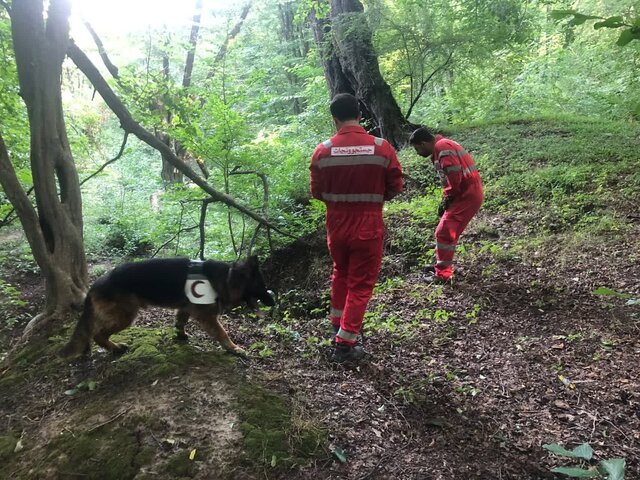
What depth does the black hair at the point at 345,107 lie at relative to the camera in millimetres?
3939

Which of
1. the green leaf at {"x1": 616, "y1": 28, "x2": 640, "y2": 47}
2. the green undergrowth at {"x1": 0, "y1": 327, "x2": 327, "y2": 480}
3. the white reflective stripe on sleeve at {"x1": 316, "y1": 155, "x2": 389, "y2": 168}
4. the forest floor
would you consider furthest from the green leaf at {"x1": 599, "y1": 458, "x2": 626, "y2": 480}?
the white reflective stripe on sleeve at {"x1": 316, "y1": 155, "x2": 389, "y2": 168}

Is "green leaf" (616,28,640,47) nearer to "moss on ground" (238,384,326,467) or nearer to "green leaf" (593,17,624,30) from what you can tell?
"green leaf" (593,17,624,30)

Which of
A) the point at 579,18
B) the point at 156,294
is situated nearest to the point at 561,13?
the point at 579,18

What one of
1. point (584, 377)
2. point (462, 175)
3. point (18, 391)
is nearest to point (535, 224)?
point (462, 175)

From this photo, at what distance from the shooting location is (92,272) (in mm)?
9609

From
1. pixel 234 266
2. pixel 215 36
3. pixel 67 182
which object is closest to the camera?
pixel 234 266

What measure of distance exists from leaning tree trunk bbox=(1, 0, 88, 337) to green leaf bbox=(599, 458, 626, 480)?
4721mm

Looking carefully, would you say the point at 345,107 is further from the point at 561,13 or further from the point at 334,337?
the point at 561,13

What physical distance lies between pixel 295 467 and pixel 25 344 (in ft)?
10.5

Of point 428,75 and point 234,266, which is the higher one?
point 428,75

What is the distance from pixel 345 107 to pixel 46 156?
3207mm

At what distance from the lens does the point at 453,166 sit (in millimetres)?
5441

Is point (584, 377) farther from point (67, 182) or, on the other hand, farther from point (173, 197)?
point (173, 197)

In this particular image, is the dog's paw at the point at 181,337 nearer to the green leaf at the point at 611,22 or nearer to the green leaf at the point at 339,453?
the green leaf at the point at 339,453
